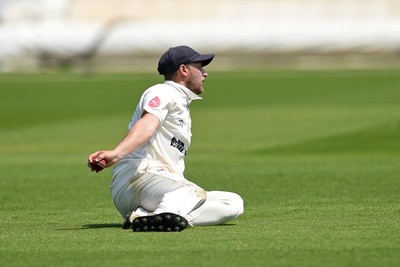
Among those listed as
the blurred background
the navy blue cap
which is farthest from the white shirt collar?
the blurred background

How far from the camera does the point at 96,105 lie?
29594mm

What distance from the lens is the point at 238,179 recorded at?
44.1 feet

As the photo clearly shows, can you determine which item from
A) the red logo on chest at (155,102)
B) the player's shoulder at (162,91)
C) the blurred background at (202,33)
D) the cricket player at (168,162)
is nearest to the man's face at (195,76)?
the cricket player at (168,162)

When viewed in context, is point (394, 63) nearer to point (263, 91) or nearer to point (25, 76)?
point (25, 76)

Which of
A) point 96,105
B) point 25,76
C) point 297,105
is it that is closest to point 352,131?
point 297,105

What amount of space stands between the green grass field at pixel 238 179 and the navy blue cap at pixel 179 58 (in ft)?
4.21

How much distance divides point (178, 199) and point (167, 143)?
21.3 inches

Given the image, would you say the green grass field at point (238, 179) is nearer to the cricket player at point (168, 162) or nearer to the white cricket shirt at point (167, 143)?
the cricket player at point (168, 162)

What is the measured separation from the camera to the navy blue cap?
8.95m

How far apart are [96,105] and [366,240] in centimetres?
2226

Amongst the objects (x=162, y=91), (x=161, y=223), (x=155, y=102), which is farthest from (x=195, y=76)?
(x=161, y=223)

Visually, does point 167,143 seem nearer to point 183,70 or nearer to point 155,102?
point 155,102

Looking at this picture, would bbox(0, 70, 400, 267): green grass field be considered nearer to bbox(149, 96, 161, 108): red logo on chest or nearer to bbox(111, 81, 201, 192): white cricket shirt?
bbox(111, 81, 201, 192): white cricket shirt

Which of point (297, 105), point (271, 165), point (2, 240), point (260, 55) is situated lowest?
point (260, 55)
